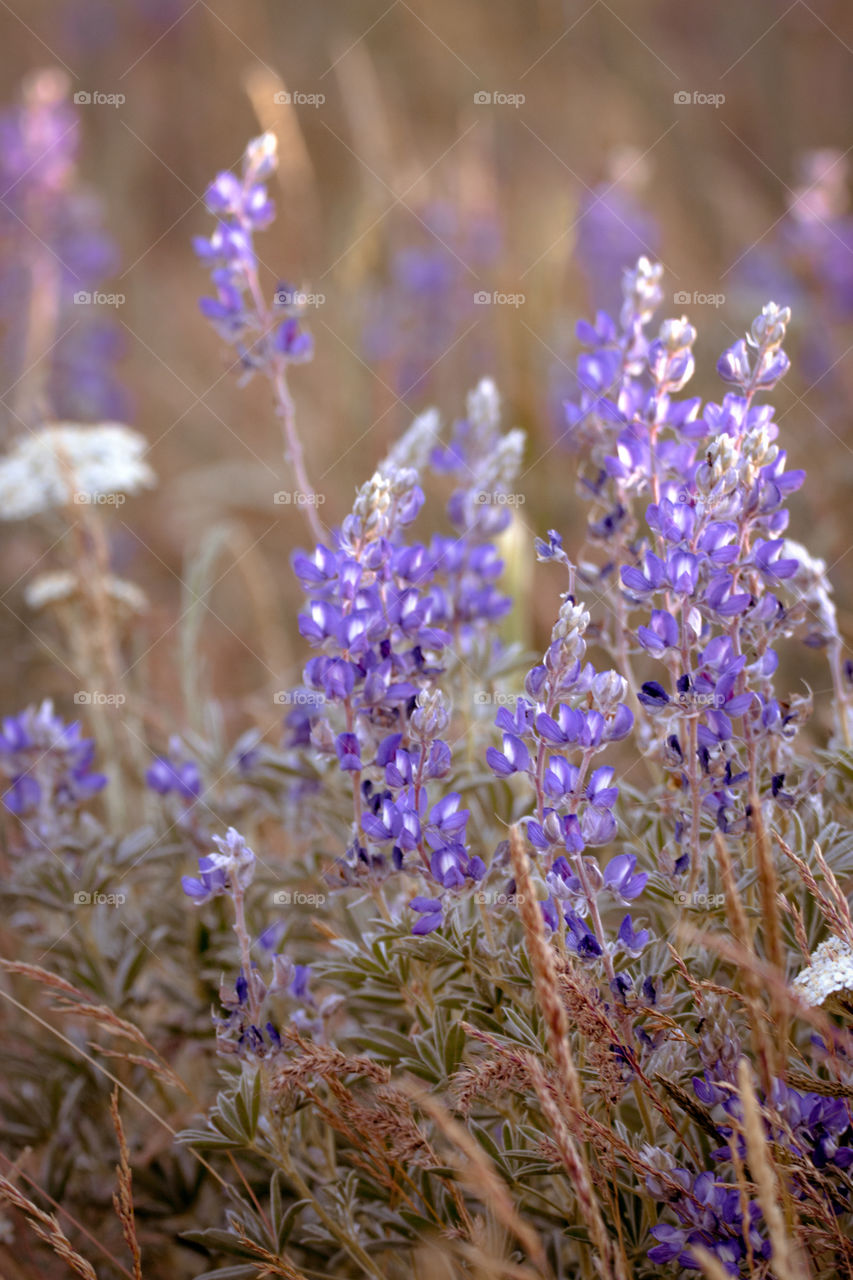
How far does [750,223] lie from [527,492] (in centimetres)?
176

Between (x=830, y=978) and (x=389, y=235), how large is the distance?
14.4ft

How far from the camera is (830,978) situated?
1190mm

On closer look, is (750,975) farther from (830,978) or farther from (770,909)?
(830,978)

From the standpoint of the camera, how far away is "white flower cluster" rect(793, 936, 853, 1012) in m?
1.18

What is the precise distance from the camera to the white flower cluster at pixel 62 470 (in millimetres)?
2611

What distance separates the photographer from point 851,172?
512 centimetres

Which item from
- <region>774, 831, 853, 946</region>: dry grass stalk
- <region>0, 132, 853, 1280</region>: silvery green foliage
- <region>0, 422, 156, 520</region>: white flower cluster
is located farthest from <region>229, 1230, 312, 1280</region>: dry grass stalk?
<region>0, 422, 156, 520</region>: white flower cluster

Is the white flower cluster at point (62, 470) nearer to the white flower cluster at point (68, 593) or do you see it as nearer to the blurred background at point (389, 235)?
the white flower cluster at point (68, 593)

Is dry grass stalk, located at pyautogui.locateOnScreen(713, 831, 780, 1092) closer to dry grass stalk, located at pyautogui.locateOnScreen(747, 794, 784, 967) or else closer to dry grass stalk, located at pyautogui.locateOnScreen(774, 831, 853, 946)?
dry grass stalk, located at pyautogui.locateOnScreen(747, 794, 784, 967)

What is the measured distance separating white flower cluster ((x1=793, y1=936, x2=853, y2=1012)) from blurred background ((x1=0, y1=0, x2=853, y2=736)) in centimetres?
122

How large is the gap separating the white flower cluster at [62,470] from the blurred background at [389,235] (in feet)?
0.98

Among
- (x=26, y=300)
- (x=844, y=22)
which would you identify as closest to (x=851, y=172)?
(x=844, y=22)

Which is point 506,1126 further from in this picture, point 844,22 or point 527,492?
point 844,22

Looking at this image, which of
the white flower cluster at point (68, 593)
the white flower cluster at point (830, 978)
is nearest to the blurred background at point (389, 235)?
the white flower cluster at point (68, 593)
